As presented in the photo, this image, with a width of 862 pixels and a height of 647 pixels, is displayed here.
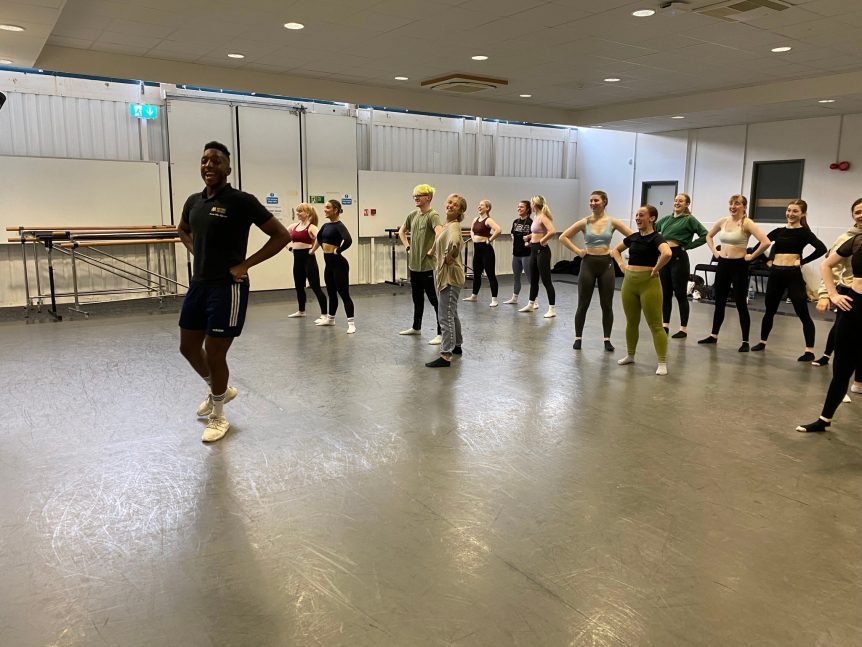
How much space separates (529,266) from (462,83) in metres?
2.61

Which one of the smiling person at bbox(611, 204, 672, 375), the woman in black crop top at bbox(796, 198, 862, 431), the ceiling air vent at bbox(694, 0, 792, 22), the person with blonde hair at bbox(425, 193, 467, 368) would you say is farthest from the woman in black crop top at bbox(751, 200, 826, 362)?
the person with blonde hair at bbox(425, 193, 467, 368)

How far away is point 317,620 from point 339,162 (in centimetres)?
964

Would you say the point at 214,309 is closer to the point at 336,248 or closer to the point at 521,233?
the point at 336,248

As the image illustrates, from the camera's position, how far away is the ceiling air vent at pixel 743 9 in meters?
5.32

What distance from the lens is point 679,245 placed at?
677 centimetres

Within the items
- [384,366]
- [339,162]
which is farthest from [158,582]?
[339,162]

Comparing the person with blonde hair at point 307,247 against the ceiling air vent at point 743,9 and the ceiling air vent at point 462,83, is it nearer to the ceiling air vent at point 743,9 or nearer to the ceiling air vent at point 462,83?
the ceiling air vent at point 462,83

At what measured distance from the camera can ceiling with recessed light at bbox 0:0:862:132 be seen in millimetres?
5676

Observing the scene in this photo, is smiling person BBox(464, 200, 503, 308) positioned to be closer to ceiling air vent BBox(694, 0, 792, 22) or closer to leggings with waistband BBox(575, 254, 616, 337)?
leggings with waistband BBox(575, 254, 616, 337)

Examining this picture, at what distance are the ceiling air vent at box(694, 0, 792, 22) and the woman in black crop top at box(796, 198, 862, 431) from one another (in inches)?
98.1

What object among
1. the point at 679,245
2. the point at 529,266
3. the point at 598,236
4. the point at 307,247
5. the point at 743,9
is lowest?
the point at 529,266

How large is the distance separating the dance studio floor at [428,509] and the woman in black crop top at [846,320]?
37 centimetres

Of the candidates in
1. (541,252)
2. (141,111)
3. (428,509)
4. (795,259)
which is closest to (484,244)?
(541,252)

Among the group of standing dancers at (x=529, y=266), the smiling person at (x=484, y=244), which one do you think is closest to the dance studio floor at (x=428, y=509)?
the group of standing dancers at (x=529, y=266)
